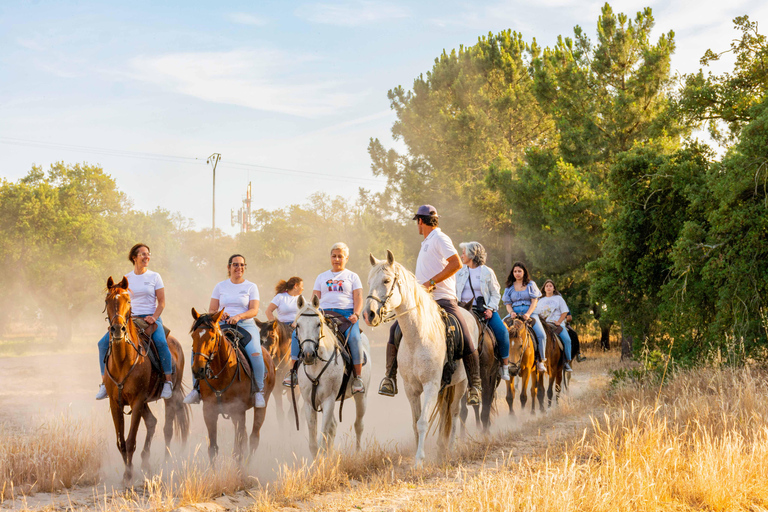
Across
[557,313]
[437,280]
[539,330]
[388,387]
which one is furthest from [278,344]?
[557,313]

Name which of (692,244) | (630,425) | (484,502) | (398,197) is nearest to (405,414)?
(630,425)

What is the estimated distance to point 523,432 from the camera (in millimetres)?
8961

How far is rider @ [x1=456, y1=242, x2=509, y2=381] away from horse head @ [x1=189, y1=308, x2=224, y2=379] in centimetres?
360

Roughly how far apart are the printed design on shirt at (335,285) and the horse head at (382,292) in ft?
4.83

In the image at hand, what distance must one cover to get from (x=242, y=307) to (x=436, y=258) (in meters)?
2.71

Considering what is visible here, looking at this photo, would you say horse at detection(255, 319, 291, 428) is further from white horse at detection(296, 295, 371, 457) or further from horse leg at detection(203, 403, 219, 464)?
white horse at detection(296, 295, 371, 457)

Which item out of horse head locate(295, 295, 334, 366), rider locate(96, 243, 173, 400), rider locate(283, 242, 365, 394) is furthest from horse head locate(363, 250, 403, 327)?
rider locate(96, 243, 173, 400)

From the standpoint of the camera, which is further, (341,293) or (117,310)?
(341,293)

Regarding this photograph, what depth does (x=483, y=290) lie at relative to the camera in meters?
9.06

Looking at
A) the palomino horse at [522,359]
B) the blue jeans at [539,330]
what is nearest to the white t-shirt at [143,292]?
the palomino horse at [522,359]

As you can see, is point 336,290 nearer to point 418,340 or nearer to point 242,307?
point 242,307

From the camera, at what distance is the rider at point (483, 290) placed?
8.78 metres

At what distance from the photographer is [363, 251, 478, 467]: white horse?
645 cm

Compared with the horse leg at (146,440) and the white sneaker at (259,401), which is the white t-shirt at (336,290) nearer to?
the white sneaker at (259,401)
